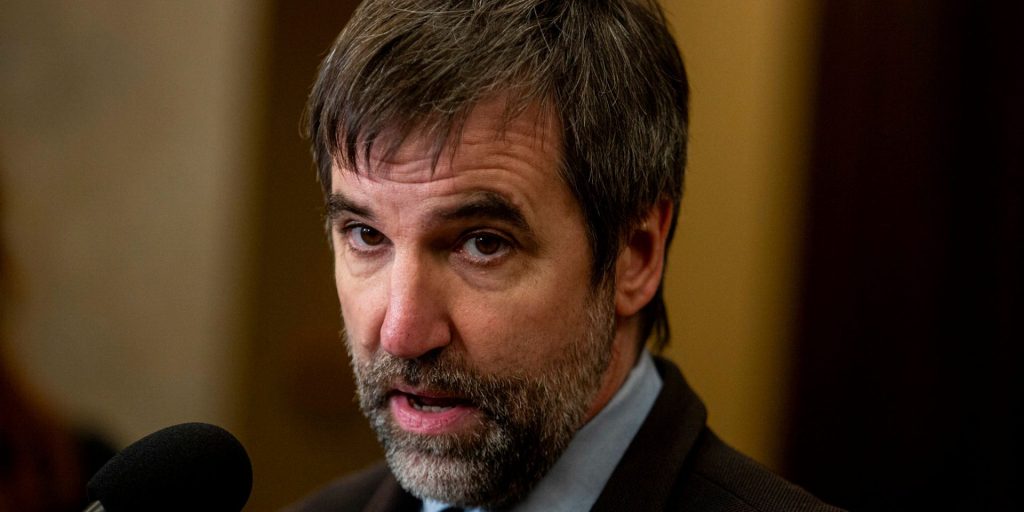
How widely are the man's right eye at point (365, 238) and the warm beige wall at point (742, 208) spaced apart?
2.07m

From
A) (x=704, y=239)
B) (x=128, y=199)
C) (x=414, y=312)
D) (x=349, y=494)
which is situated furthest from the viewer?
(x=704, y=239)

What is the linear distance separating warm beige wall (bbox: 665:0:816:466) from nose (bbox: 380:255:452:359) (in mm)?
2151

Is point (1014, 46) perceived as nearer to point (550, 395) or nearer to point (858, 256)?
point (858, 256)

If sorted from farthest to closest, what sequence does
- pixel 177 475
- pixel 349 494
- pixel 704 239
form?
pixel 704 239
pixel 349 494
pixel 177 475

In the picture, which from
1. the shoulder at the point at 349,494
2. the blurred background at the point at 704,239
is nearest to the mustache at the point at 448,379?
the shoulder at the point at 349,494

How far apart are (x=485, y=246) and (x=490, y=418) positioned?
218mm

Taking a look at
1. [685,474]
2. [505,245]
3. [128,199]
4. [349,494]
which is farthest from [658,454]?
[128,199]

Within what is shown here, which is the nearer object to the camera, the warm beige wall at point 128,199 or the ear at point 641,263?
the ear at point 641,263

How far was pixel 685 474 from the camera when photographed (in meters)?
1.56

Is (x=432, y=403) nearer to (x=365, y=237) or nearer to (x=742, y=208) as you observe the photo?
(x=365, y=237)

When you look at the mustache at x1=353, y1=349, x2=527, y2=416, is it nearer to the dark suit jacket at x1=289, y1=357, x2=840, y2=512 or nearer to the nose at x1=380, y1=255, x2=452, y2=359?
the nose at x1=380, y1=255, x2=452, y2=359

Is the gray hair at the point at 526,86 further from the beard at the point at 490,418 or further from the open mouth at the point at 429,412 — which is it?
the open mouth at the point at 429,412

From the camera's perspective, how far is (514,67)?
1463mm

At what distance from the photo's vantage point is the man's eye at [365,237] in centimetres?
154
